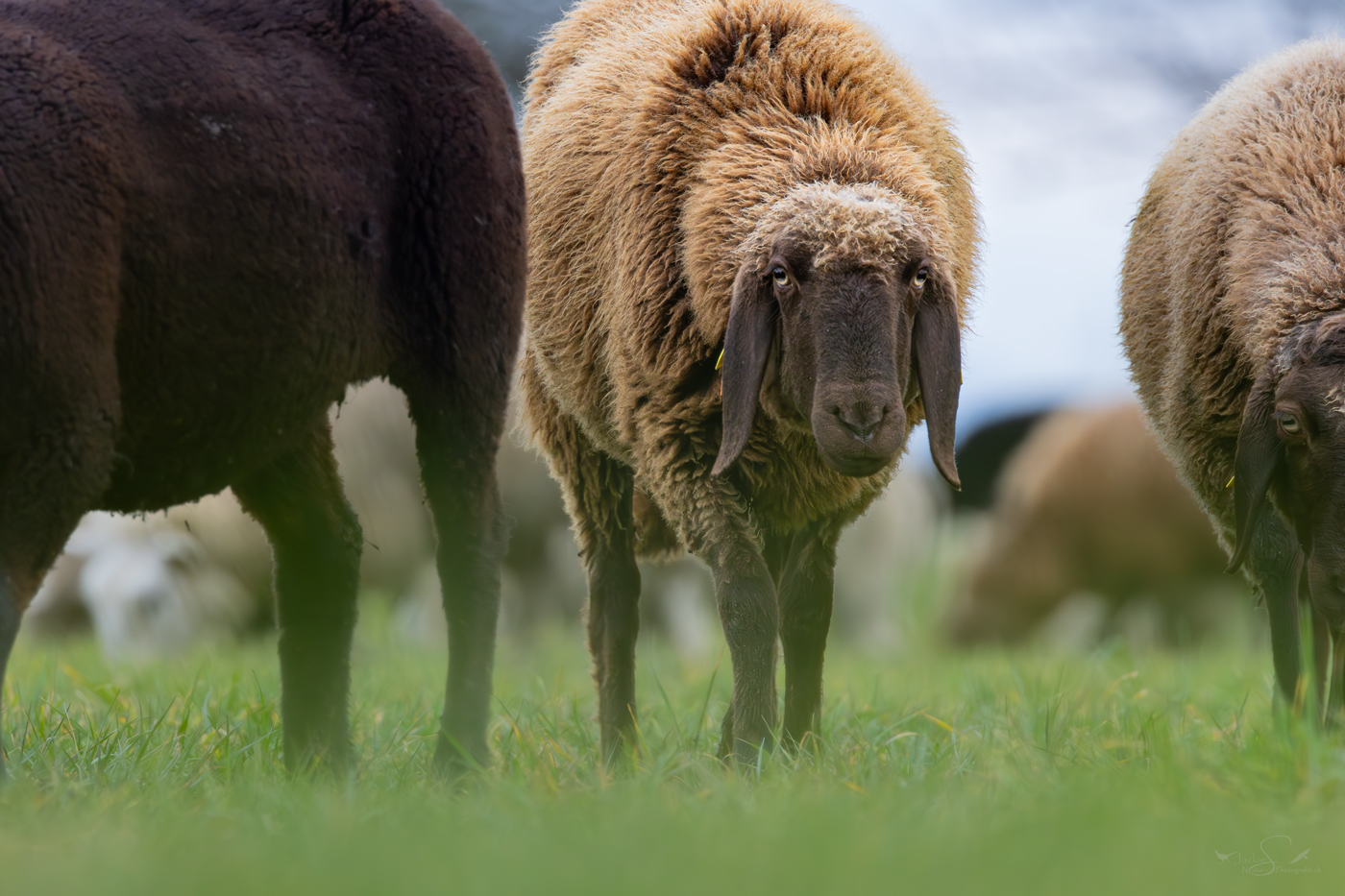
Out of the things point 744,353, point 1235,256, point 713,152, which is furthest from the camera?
point 1235,256

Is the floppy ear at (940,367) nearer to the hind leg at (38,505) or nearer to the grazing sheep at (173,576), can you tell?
the hind leg at (38,505)

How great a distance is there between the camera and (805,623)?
4.05 meters

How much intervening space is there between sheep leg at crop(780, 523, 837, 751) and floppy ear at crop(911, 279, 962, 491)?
554mm

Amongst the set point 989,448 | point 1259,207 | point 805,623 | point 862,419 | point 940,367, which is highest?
point 1259,207

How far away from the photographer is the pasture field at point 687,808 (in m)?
2.15

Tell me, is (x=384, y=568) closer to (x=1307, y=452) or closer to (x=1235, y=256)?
(x=1235, y=256)

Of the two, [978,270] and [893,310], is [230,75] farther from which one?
[978,270]

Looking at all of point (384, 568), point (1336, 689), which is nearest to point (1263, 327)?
point (1336, 689)

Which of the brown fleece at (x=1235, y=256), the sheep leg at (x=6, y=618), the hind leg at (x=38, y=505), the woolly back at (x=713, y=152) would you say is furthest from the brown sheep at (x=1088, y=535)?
the sheep leg at (x=6, y=618)

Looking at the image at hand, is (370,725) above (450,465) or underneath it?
underneath

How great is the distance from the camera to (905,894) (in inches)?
80.5

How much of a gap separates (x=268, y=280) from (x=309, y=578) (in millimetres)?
958

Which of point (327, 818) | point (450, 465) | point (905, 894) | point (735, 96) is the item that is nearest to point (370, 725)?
point (450, 465)

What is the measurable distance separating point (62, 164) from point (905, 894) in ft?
7.05
